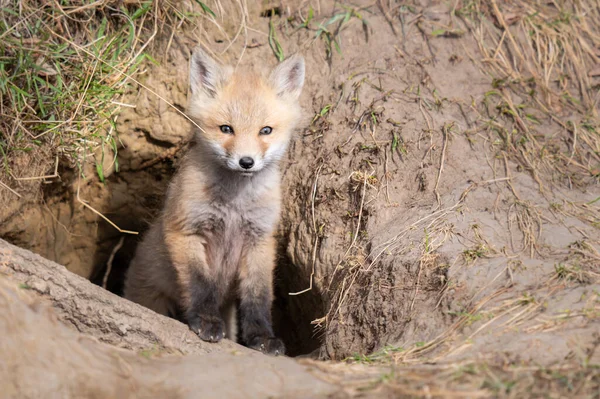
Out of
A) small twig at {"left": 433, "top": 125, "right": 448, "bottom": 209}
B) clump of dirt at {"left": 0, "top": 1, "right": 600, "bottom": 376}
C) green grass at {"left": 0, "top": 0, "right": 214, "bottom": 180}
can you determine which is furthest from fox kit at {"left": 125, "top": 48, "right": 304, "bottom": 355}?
small twig at {"left": 433, "top": 125, "right": 448, "bottom": 209}

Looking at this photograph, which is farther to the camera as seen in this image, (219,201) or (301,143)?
(301,143)

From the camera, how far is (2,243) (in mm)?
3109

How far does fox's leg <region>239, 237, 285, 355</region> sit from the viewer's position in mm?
3553

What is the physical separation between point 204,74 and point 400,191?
1.56 metres

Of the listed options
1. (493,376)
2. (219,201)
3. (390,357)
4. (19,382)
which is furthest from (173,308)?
(493,376)

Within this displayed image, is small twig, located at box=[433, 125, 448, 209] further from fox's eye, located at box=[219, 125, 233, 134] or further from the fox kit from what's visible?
fox's eye, located at box=[219, 125, 233, 134]

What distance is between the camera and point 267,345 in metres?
3.52

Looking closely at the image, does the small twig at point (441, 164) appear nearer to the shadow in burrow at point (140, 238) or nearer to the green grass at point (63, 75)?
the shadow in burrow at point (140, 238)

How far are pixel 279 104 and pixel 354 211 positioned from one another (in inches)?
35.8

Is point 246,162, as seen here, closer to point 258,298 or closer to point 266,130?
point 266,130

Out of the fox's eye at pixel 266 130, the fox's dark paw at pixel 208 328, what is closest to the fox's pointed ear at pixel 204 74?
the fox's eye at pixel 266 130

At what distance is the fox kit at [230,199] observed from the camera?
11.7ft

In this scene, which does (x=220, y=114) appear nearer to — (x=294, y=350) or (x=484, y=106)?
(x=484, y=106)

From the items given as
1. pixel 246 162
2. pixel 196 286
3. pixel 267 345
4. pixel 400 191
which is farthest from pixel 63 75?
pixel 400 191
